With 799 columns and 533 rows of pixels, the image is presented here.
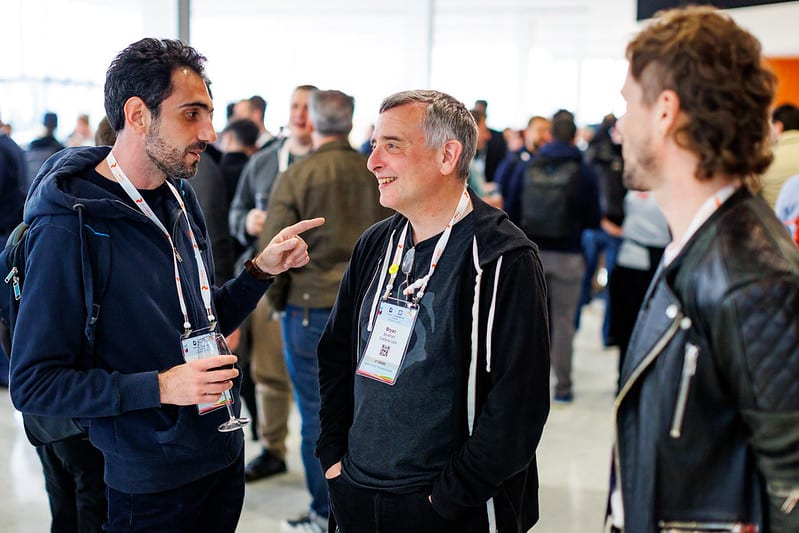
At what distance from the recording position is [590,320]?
7.35m

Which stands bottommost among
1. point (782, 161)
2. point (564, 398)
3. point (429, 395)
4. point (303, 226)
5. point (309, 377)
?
point (564, 398)

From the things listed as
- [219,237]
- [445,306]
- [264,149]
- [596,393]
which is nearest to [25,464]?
[219,237]

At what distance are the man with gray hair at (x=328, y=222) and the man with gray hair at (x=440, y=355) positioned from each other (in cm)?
121

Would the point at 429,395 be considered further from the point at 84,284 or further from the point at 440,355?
the point at 84,284

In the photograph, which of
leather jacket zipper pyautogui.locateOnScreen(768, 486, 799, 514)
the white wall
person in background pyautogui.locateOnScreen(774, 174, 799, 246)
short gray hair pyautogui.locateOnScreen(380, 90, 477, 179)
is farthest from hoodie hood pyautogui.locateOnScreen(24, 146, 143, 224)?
the white wall

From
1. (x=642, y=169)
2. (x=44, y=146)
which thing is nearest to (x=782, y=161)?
(x=642, y=169)

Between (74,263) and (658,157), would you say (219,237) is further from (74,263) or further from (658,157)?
(658,157)

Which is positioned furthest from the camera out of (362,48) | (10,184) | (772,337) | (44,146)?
(362,48)

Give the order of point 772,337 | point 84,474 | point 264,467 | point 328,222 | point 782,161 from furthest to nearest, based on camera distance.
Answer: point 264,467
point 782,161
point 328,222
point 84,474
point 772,337

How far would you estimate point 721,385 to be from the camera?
1.10m

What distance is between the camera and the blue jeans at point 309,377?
10.1 ft

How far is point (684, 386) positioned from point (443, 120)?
90 cm

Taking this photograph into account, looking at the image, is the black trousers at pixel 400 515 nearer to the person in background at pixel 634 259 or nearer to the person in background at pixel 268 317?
the person in background at pixel 268 317

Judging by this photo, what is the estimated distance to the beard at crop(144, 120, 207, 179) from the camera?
5.51 feet
